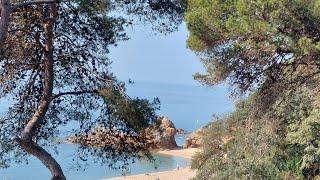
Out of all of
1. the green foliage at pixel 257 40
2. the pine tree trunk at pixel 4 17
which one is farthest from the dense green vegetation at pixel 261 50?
the pine tree trunk at pixel 4 17

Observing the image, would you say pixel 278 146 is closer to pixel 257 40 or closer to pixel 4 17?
pixel 257 40

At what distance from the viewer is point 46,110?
7.85 metres

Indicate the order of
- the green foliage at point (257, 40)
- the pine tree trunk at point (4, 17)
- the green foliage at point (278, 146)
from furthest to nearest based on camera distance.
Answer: the green foliage at point (278, 146), the green foliage at point (257, 40), the pine tree trunk at point (4, 17)

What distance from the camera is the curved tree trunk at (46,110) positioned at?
7453mm

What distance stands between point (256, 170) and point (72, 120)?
7336 millimetres

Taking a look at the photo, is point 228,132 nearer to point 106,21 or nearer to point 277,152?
point 277,152

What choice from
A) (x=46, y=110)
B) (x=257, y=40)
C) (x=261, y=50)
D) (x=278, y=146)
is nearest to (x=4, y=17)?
(x=46, y=110)

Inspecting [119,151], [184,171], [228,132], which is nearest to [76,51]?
[119,151]

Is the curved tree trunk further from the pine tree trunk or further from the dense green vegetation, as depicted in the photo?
the dense green vegetation

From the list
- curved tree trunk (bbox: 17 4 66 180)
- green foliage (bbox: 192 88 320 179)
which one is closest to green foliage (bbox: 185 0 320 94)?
green foliage (bbox: 192 88 320 179)

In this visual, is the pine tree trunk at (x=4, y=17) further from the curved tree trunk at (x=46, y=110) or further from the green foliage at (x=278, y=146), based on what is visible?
the green foliage at (x=278, y=146)

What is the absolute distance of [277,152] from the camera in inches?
607

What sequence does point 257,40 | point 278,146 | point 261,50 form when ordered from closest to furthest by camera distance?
point 257,40 < point 261,50 < point 278,146

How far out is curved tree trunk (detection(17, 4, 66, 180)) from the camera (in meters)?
7.45
